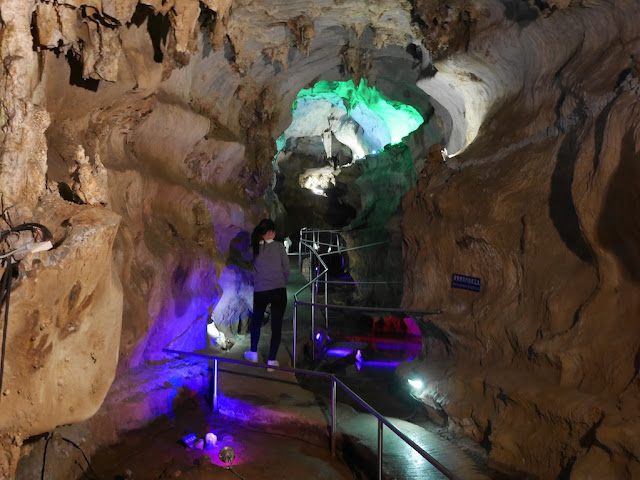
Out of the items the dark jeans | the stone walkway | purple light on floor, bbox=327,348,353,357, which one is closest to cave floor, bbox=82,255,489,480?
the stone walkway

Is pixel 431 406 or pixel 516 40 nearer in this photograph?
pixel 431 406

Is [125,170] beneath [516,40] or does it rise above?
beneath

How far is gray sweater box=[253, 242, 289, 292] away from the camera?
5973mm

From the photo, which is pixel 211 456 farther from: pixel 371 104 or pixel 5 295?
pixel 371 104

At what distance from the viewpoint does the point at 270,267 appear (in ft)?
19.6

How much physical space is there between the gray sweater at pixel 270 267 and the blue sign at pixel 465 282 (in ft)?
6.64

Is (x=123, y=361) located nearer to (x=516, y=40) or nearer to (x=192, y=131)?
(x=192, y=131)

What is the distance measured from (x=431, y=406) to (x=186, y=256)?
3664mm

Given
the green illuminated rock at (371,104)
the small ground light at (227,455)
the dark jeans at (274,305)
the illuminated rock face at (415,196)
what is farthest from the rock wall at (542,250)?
the green illuminated rock at (371,104)

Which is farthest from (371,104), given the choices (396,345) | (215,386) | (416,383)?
(215,386)

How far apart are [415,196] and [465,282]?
1591 millimetres

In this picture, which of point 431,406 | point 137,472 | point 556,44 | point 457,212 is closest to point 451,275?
point 457,212

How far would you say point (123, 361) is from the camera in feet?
17.0

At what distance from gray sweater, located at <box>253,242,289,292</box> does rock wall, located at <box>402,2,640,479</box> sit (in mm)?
1813
